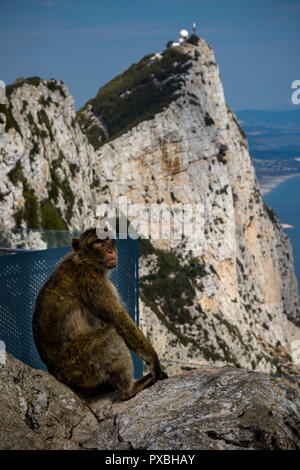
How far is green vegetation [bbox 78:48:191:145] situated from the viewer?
3056 inches

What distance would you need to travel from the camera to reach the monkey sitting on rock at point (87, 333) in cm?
457

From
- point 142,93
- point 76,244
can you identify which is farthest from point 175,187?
point 76,244

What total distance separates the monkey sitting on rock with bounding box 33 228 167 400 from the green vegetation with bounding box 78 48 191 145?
68129 mm

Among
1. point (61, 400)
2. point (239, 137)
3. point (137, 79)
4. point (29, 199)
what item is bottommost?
point (61, 400)

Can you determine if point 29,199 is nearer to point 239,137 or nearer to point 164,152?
point 164,152

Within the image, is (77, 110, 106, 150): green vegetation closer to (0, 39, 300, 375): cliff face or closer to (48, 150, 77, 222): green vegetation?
(0, 39, 300, 375): cliff face

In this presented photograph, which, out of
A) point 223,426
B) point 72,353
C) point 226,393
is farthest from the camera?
point 72,353

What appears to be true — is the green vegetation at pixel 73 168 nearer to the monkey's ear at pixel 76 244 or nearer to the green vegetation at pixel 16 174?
the green vegetation at pixel 16 174

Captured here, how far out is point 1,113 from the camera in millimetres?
38031

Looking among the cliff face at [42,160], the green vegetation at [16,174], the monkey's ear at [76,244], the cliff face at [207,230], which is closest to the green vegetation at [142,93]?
the cliff face at [207,230]

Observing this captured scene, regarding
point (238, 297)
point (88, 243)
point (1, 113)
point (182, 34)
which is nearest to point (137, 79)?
point (182, 34)

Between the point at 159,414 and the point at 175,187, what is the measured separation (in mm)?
67872

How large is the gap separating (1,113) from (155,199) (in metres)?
33.6

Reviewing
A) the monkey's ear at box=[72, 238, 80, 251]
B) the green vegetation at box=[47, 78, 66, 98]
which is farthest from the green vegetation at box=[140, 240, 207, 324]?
the monkey's ear at box=[72, 238, 80, 251]
